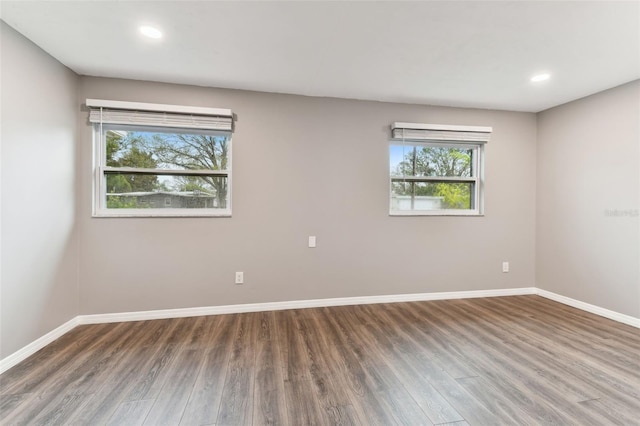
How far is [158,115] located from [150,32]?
0.94 meters

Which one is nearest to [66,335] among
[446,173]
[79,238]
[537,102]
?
[79,238]

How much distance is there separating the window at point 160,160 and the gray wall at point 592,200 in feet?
13.0

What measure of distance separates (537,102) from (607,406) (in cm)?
316

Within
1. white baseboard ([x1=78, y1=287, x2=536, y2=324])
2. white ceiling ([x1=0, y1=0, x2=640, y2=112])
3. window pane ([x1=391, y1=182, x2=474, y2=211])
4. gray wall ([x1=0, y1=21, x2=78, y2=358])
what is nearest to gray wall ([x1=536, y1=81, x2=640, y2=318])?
white ceiling ([x1=0, y1=0, x2=640, y2=112])

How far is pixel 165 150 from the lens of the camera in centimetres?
294

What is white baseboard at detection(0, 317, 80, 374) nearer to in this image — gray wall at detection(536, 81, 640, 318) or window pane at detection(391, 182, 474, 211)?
window pane at detection(391, 182, 474, 211)

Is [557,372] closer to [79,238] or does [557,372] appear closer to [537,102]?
[537,102]

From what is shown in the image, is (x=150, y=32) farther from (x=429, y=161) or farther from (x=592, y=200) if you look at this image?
(x=592, y=200)

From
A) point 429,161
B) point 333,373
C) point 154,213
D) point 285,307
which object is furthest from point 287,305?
point 429,161

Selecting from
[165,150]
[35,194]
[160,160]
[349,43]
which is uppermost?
[349,43]

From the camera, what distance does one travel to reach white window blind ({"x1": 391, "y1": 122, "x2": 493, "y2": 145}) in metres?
3.32

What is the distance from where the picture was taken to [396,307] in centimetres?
321

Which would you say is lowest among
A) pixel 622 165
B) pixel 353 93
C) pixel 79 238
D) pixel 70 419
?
pixel 70 419

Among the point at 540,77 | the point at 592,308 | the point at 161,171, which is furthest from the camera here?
the point at 592,308
